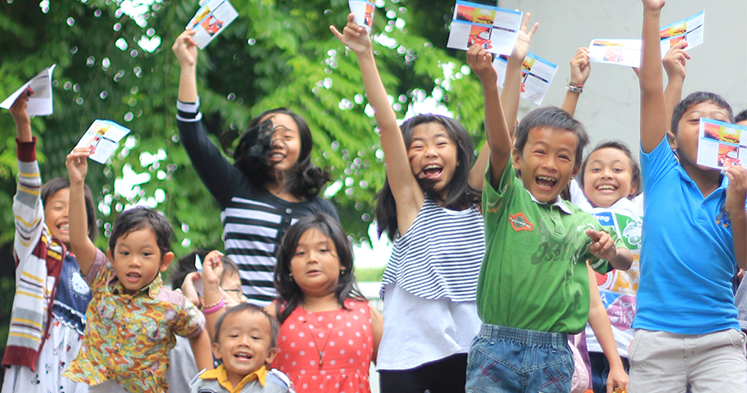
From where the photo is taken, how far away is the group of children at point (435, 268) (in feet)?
8.79

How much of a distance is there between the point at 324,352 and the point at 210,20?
1.76m

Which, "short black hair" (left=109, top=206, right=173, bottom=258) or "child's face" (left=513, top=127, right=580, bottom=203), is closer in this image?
"child's face" (left=513, top=127, right=580, bottom=203)

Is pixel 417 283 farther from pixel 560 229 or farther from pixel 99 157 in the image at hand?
pixel 99 157

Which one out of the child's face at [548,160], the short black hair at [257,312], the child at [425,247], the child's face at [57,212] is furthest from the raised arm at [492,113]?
the child's face at [57,212]

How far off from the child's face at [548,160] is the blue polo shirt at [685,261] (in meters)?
0.52

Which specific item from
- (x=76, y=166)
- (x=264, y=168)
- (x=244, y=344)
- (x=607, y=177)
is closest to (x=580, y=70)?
(x=607, y=177)

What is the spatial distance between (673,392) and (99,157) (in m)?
2.59

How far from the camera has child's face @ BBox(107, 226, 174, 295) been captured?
3410mm

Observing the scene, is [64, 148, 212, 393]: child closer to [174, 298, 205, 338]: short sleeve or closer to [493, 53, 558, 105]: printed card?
[174, 298, 205, 338]: short sleeve

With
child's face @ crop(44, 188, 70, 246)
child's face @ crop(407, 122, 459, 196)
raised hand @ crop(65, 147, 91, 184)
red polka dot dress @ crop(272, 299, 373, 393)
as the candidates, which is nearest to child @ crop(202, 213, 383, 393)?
red polka dot dress @ crop(272, 299, 373, 393)

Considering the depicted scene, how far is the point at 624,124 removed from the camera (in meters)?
6.52

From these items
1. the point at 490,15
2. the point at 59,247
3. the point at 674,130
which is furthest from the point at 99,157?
the point at 674,130

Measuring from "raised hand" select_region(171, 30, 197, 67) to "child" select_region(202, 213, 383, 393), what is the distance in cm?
98

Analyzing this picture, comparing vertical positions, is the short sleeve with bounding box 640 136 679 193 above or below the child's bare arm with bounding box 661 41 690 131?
below
